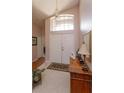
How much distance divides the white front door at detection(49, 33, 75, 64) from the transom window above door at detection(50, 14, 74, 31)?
0.37 meters

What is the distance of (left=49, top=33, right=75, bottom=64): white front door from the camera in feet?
21.2

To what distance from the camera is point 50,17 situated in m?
6.78

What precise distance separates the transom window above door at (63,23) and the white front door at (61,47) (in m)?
0.37

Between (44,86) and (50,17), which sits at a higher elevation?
(50,17)

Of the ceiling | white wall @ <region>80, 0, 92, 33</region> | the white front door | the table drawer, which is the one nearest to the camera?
the table drawer

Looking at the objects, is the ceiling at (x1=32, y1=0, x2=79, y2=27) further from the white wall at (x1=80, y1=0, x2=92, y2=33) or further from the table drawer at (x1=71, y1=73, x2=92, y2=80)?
the table drawer at (x1=71, y1=73, x2=92, y2=80)

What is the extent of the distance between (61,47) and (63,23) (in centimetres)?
142

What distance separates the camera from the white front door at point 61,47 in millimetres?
6472

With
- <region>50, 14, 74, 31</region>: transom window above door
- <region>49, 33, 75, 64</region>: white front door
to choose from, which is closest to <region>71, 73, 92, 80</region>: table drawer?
<region>49, 33, 75, 64</region>: white front door

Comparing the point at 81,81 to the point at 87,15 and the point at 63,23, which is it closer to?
the point at 87,15
